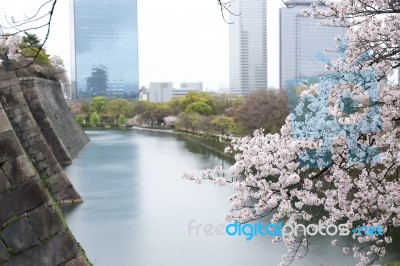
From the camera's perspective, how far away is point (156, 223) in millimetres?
10023

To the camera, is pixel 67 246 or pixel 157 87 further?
pixel 157 87

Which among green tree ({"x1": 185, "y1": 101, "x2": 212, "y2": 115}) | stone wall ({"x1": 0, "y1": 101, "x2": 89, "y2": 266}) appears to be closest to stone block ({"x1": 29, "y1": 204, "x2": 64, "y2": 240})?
stone wall ({"x1": 0, "y1": 101, "x2": 89, "y2": 266})

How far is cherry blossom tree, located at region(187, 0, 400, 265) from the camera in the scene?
3.57 m

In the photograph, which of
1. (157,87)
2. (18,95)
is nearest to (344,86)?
(18,95)

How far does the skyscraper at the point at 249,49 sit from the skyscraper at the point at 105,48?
21.1 m

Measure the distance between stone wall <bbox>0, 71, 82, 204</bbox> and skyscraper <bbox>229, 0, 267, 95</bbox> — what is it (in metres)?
41.6

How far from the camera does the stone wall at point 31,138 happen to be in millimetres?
9289

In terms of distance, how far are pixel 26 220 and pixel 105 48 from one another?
8751cm

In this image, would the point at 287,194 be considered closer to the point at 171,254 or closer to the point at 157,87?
the point at 171,254

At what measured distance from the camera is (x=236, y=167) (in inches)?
147

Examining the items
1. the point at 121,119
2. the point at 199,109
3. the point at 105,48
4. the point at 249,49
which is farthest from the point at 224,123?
the point at 105,48

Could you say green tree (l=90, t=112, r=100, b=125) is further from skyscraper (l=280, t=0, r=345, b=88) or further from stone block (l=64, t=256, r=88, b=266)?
stone block (l=64, t=256, r=88, b=266)

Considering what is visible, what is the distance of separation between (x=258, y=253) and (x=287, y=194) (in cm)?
460

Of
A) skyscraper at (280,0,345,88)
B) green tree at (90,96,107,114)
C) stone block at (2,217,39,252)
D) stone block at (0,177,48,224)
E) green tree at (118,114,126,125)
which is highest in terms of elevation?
skyscraper at (280,0,345,88)
